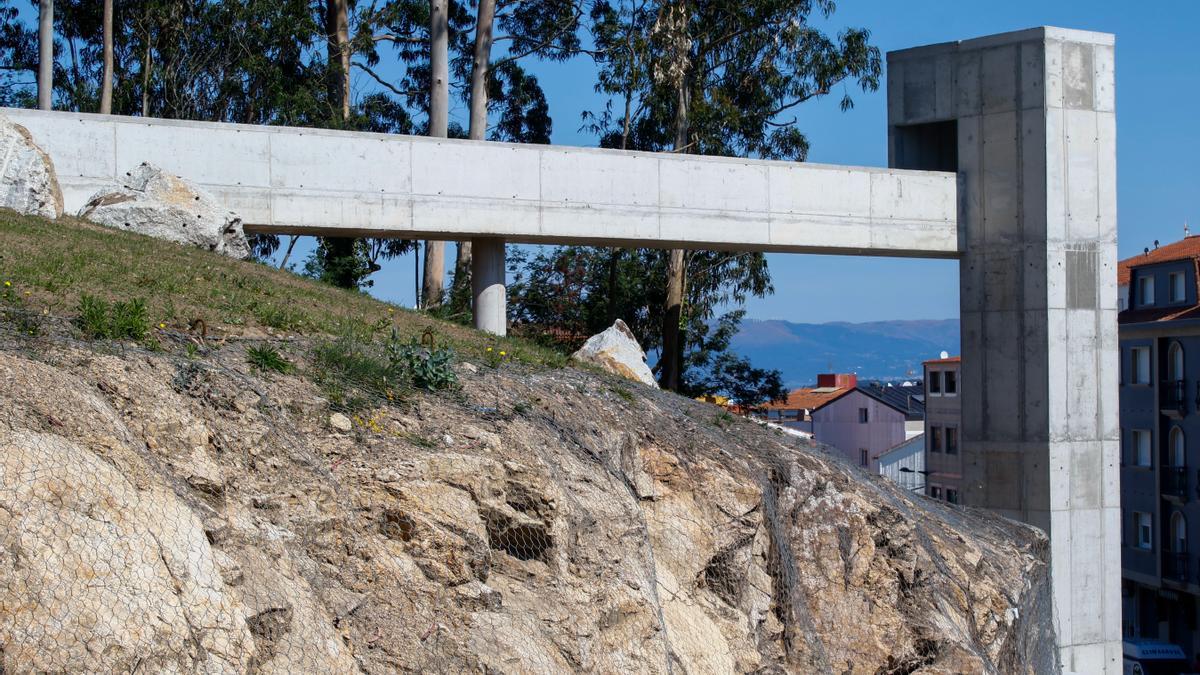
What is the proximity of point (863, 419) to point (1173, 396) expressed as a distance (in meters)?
27.1

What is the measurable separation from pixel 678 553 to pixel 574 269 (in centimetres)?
2235

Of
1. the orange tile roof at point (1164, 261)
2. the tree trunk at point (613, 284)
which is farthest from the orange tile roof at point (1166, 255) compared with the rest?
the tree trunk at point (613, 284)

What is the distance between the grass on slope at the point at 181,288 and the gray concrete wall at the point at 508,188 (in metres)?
2.28

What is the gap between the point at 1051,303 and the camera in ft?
66.3

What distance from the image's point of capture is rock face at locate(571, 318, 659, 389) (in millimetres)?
16281

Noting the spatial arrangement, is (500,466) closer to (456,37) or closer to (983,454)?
Result: (983,454)

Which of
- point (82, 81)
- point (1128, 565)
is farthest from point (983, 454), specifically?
point (82, 81)

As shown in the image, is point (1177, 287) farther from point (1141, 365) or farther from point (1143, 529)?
point (1143, 529)

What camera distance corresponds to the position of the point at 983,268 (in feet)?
68.1

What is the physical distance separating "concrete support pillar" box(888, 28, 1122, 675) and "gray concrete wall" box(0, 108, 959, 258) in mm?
935

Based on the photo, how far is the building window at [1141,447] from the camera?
42125mm

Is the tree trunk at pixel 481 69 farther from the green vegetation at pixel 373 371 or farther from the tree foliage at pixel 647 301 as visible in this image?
the green vegetation at pixel 373 371

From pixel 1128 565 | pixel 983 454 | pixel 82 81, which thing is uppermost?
pixel 82 81

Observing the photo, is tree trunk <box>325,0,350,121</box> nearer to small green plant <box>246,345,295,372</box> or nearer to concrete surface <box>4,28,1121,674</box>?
concrete surface <box>4,28,1121,674</box>
